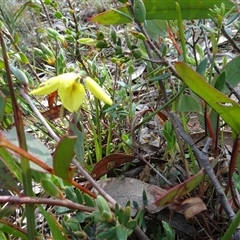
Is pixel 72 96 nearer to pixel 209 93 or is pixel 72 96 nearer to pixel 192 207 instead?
pixel 209 93

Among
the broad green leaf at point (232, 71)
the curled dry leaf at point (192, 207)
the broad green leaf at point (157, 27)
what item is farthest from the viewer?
the broad green leaf at point (157, 27)

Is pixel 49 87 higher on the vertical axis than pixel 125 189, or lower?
higher

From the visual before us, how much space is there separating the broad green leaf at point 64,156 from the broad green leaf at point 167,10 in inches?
18.6

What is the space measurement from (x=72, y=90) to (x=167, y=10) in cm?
43

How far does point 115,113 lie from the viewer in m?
1.23

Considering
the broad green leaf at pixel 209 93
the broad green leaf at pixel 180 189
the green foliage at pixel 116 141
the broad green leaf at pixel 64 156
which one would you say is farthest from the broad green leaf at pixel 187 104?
the broad green leaf at pixel 64 156

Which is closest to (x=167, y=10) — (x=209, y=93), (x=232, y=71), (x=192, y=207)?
(x=232, y=71)

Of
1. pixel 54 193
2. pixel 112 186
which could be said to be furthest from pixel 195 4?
pixel 54 193

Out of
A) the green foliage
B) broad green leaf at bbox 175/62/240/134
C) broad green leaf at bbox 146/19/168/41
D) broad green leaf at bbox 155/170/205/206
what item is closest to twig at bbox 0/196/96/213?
the green foliage

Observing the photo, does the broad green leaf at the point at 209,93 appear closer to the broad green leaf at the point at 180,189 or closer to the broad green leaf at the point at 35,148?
the broad green leaf at the point at 180,189

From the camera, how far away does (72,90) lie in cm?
74

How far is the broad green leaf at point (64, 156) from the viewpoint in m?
0.66

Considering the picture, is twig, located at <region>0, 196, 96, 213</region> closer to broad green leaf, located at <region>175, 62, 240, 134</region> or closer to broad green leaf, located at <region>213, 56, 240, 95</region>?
broad green leaf, located at <region>175, 62, 240, 134</region>

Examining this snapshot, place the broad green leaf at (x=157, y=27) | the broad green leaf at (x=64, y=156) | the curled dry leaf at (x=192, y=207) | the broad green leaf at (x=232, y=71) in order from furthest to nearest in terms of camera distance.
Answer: the broad green leaf at (x=157, y=27) < the broad green leaf at (x=232, y=71) < the curled dry leaf at (x=192, y=207) < the broad green leaf at (x=64, y=156)
